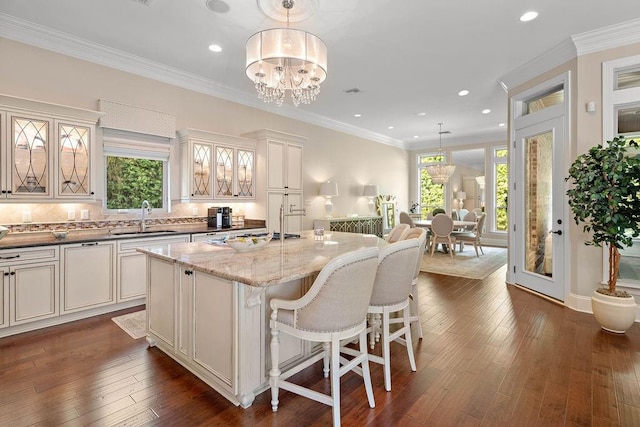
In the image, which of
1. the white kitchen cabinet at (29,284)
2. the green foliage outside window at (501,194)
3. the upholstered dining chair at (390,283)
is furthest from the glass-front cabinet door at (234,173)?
the green foliage outside window at (501,194)

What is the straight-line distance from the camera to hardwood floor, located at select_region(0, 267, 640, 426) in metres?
1.88

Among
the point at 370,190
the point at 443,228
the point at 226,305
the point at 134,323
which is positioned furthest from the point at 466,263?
the point at 134,323

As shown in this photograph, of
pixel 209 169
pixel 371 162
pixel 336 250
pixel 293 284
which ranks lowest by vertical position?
pixel 293 284

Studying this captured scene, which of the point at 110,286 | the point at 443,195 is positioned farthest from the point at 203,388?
the point at 443,195

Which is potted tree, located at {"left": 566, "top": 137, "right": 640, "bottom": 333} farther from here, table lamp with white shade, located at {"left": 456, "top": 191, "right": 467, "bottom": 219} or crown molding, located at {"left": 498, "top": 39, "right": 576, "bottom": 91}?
table lamp with white shade, located at {"left": 456, "top": 191, "right": 467, "bottom": 219}

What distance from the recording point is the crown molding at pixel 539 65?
3793mm

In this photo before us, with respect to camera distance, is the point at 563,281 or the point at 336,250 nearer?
the point at 336,250

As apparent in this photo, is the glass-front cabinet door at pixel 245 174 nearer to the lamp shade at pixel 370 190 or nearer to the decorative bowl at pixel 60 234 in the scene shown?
the decorative bowl at pixel 60 234

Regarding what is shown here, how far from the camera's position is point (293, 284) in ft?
7.59

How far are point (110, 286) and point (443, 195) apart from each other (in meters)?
8.94

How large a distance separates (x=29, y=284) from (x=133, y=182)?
167 cm

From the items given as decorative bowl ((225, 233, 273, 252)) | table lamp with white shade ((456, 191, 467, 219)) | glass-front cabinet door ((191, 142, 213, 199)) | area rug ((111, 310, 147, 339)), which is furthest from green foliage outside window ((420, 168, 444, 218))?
area rug ((111, 310, 147, 339))

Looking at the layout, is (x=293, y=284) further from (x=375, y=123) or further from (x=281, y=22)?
(x=375, y=123)

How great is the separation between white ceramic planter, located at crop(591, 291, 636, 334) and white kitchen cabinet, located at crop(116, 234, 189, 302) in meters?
4.62
